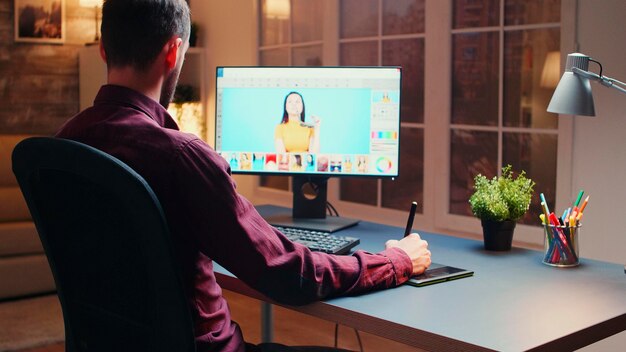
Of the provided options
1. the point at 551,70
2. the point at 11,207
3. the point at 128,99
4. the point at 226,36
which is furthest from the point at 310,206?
the point at 226,36

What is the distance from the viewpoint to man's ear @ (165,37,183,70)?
66.3 inches

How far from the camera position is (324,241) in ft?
7.41

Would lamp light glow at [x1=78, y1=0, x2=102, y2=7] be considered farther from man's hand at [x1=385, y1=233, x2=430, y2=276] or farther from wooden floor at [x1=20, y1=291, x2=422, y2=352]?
man's hand at [x1=385, y1=233, x2=430, y2=276]

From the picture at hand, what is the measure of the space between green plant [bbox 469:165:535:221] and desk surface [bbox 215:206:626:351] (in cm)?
15

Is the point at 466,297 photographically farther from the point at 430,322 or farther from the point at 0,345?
the point at 0,345

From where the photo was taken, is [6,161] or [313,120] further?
[6,161]

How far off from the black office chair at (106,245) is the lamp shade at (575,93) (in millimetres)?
1143

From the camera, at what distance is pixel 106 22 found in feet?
5.43

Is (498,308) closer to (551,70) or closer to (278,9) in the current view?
(551,70)

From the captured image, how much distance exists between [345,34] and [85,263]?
3.36 meters

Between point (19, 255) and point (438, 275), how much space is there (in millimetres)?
3470

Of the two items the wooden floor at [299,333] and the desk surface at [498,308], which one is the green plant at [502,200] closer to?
the desk surface at [498,308]

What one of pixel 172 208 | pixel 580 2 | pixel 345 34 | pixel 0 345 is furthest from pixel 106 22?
pixel 345 34

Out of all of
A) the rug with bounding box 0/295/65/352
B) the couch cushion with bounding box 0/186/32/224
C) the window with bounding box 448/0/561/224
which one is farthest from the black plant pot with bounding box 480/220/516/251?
the couch cushion with bounding box 0/186/32/224
